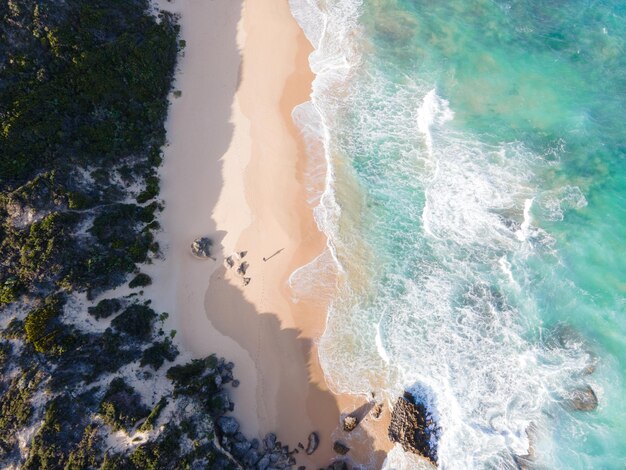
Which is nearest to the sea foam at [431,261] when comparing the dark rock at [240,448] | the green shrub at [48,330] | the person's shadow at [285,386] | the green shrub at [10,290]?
the person's shadow at [285,386]

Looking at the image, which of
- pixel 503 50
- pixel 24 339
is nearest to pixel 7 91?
pixel 24 339

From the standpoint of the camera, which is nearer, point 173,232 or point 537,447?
point 537,447

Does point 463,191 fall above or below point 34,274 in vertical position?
above

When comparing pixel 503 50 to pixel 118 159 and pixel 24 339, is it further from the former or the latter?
pixel 24 339

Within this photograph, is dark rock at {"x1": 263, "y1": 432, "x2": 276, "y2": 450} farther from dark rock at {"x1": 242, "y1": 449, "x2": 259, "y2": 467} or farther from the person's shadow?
dark rock at {"x1": 242, "y1": 449, "x2": 259, "y2": 467}

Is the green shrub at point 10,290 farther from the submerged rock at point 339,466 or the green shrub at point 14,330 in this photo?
the submerged rock at point 339,466

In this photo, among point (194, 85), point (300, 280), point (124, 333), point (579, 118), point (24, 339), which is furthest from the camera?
point (194, 85)

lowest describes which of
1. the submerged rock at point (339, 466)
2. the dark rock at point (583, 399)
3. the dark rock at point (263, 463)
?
the dark rock at point (263, 463)
